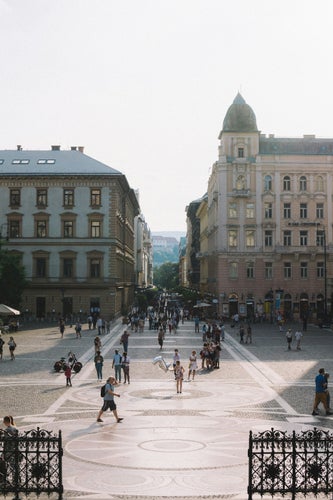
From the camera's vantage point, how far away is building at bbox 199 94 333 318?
79812 millimetres

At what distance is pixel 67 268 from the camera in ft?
238

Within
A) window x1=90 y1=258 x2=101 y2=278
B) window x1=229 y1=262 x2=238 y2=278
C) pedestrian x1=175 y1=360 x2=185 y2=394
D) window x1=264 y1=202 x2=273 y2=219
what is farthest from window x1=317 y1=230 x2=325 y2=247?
pedestrian x1=175 y1=360 x2=185 y2=394

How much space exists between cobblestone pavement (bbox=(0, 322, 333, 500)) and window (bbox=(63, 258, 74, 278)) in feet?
98.8

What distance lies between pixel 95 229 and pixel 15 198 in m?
9.55

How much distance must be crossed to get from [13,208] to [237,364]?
141 feet

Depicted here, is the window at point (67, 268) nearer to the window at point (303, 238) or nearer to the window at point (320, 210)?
the window at point (303, 238)

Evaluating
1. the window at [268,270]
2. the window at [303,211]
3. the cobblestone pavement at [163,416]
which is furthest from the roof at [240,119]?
the cobblestone pavement at [163,416]

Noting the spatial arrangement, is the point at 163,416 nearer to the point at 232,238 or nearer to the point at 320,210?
the point at 232,238

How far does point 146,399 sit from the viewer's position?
25453 millimetres

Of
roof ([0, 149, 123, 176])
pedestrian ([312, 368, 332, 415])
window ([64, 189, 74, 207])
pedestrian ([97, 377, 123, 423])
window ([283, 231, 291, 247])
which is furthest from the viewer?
window ([283, 231, 291, 247])

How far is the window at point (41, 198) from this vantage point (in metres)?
72.8

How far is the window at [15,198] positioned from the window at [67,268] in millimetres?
8244

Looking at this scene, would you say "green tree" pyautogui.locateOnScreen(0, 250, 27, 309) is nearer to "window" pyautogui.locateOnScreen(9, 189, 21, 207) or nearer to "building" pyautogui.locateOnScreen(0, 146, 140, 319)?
"building" pyautogui.locateOnScreen(0, 146, 140, 319)

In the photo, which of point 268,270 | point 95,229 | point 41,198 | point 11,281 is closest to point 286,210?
point 268,270
